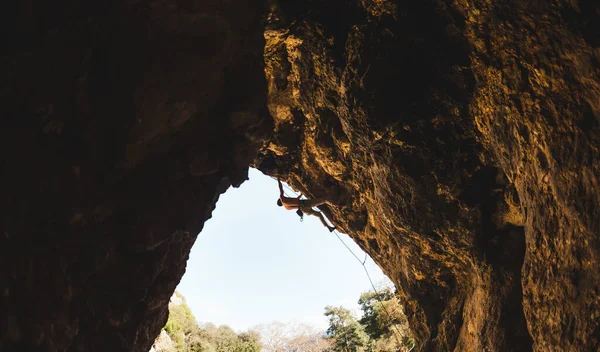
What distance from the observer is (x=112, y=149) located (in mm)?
5801

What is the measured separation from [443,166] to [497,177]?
0.90 metres

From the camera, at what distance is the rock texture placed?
4242mm

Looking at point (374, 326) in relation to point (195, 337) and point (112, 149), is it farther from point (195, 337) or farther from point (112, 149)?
point (112, 149)

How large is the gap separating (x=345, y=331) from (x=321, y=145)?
16.6m

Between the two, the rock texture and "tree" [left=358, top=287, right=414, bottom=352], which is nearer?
the rock texture

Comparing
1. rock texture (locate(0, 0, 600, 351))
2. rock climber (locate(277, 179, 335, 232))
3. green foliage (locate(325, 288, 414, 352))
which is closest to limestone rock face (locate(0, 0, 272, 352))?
rock texture (locate(0, 0, 600, 351))

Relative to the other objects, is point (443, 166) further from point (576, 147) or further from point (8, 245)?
point (8, 245)

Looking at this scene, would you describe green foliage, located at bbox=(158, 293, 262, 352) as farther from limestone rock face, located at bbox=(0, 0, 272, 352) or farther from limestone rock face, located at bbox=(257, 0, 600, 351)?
limestone rock face, located at bbox=(0, 0, 272, 352)

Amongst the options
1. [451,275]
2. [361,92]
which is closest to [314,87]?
[361,92]

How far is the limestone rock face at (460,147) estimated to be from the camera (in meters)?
4.12

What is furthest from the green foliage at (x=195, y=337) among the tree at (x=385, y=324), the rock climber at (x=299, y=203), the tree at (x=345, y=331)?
the rock climber at (x=299, y=203)

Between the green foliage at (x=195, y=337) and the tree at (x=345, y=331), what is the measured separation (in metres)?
4.50

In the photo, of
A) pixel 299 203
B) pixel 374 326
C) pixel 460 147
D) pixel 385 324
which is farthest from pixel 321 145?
pixel 374 326

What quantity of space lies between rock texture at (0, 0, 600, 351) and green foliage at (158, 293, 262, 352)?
44.0ft
